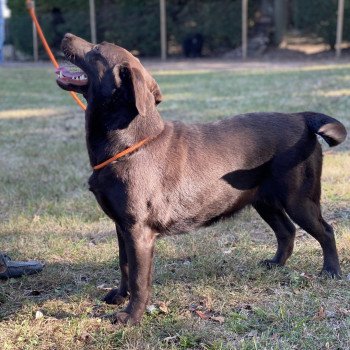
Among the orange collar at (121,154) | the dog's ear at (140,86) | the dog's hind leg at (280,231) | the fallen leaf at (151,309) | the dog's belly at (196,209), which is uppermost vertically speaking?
the dog's ear at (140,86)

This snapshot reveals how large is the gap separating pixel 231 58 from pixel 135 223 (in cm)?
2141

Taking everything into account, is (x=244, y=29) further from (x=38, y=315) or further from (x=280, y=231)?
(x=38, y=315)

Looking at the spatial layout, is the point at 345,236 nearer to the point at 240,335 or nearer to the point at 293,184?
the point at 293,184

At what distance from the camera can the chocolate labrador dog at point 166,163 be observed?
3459 millimetres

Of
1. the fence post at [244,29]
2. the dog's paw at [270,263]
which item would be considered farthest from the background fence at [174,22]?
the dog's paw at [270,263]

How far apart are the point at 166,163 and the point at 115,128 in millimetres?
379

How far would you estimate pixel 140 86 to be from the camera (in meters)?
3.33

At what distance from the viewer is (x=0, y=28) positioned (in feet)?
61.4

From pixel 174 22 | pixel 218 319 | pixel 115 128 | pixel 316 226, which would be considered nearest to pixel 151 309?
pixel 218 319

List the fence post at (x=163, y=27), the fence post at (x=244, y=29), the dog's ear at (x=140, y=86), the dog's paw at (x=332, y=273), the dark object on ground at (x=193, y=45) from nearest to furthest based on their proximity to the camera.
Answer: the dog's ear at (x=140, y=86) < the dog's paw at (x=332, y=273) < the fence post at (x=244, y=29) < the fence post at (x=163, y=27) < the dark object on ground at (x=193, y=45)

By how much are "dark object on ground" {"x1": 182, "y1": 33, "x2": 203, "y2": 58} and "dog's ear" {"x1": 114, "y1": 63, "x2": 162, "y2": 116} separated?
71.1 ft

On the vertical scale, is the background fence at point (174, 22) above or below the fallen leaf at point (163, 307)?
above

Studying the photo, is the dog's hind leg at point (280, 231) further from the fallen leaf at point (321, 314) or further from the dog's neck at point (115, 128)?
the dog's neck at point (115, 128)

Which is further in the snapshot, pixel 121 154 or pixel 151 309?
pixel 151 309
